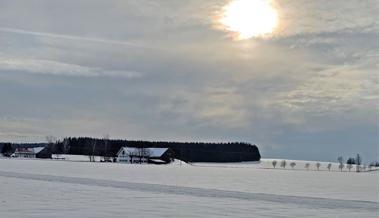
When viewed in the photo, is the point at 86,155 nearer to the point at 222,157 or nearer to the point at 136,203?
the point at 222,157

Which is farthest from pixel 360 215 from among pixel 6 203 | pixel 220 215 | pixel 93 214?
pixel 6 203

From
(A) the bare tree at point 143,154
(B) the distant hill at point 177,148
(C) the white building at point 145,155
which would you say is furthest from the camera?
(B) the distant hill at point 177,148

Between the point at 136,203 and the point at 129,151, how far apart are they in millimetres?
128479

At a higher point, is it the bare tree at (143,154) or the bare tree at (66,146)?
the bare tree at (66,146)

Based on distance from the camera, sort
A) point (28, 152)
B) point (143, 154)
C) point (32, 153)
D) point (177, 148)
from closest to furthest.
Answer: point (143, 154), point (32, 153), point (28, 152), point (177, 148)

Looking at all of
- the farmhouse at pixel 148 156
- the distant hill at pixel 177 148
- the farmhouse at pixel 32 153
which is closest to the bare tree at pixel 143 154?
the farmhouse at pixel 148 156

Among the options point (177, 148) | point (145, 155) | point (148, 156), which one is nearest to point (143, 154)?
point (145, 155)

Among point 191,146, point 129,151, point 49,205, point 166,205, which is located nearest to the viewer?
point 49,205

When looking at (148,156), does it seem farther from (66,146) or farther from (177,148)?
(66,146)

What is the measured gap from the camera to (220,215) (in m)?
16.1

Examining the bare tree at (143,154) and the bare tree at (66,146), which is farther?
the bare tree at (66,146)

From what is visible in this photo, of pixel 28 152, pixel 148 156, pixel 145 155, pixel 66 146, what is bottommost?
pixel 148 156

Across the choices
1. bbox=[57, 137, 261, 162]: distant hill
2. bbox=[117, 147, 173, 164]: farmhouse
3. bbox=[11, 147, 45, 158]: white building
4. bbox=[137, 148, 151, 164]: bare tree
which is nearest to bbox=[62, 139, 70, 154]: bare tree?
bbox=[57, 137, 261, 162]: distant hill

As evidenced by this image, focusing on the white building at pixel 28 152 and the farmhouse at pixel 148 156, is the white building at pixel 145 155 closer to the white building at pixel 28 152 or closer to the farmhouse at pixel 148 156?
the farmhouse at pixel 148 156
